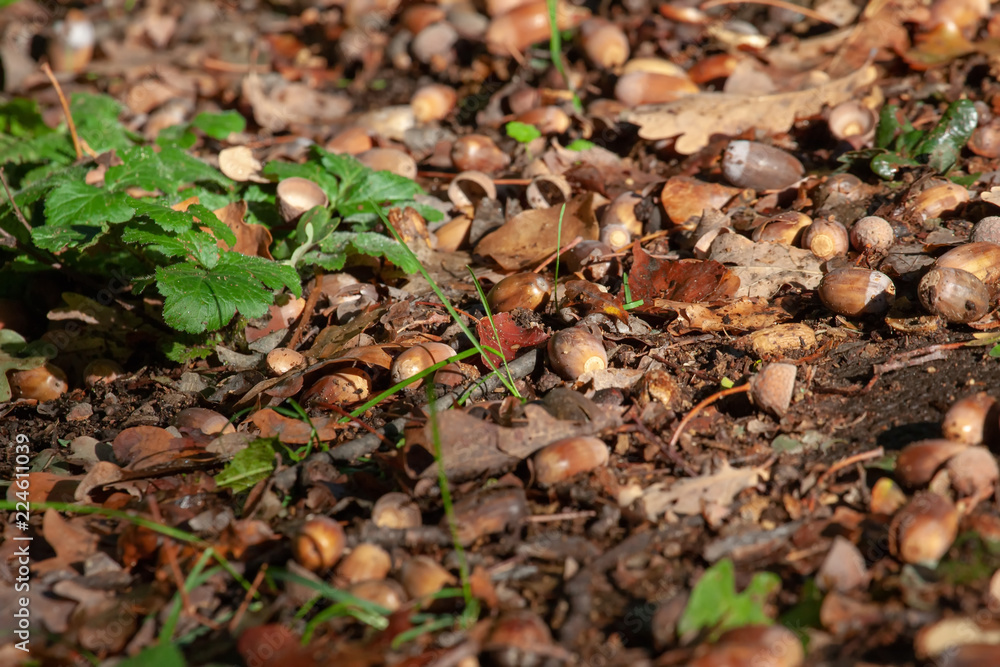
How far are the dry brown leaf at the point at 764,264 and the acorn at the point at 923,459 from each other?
84 centimetres

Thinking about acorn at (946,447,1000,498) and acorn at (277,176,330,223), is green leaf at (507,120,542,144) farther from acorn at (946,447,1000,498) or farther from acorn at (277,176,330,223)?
acorn at (946,447,1000,498)

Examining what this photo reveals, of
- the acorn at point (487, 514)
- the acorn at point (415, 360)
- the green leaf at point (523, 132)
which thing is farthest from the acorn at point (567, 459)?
the green leaf at point (523, 132)

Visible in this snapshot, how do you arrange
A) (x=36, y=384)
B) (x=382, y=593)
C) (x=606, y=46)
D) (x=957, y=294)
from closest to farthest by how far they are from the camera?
(x=382, y=593)
(x=957, y=294)
(x=36, y=384)
(x=606, y=46)

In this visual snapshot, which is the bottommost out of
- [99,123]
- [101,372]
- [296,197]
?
[101,372]

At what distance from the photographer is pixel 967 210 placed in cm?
247

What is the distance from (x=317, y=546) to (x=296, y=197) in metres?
1.58

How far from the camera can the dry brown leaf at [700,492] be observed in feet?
5.28

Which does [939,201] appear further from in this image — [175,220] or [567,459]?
[175,220]

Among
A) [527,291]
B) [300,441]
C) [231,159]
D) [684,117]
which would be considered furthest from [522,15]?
[300,441]

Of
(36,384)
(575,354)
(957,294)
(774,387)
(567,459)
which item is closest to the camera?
(567,459)

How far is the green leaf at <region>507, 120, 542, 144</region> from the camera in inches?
136

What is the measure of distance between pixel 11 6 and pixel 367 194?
4762 mm

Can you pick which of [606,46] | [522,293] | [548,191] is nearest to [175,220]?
[522,293]

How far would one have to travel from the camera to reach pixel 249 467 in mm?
1871
